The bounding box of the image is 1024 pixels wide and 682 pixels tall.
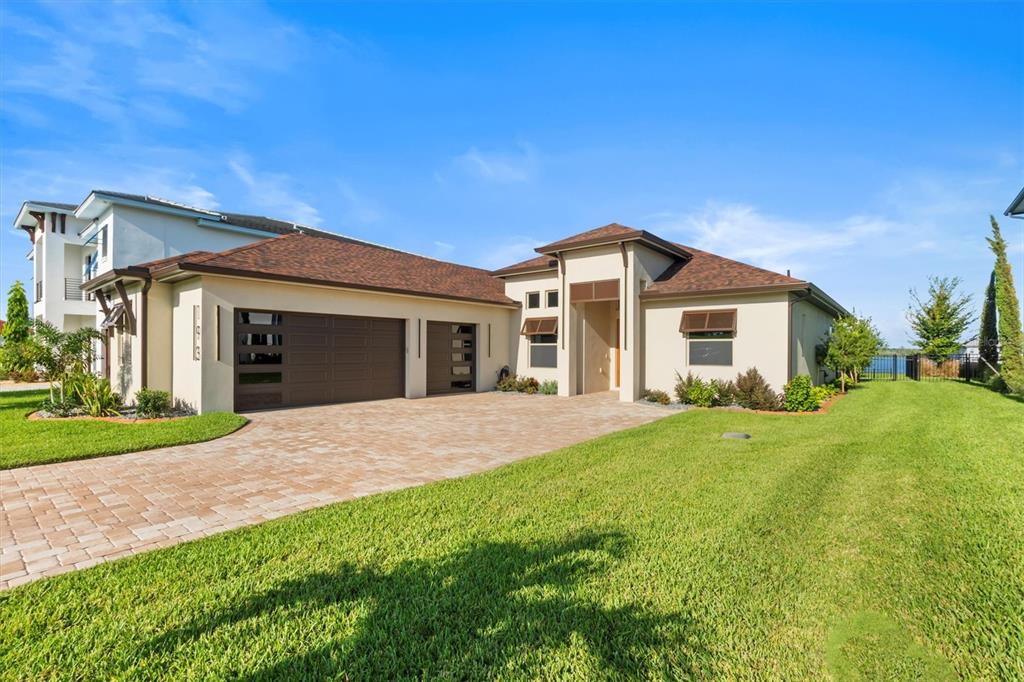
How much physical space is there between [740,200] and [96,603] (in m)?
17.0

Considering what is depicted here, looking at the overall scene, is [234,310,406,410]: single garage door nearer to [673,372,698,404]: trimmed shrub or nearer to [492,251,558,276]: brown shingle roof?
[492,251,558,276]: brown shingle roof

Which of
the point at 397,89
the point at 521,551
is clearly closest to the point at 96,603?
the point at 521,551

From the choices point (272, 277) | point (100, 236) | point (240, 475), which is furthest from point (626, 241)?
point (100, 236)

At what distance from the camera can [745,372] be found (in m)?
13.8

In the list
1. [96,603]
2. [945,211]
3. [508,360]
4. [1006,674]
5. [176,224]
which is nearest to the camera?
[1006,674]

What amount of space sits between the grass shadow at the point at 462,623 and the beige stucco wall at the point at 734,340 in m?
12.2

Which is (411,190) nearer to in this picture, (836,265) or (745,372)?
(745,372)

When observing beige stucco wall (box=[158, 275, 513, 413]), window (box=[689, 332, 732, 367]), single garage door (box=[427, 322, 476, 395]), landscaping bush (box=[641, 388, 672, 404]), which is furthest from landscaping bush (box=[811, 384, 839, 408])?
beige stucco wall (box=[158, 275, 513, 413])

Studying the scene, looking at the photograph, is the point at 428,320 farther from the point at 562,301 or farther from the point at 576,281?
the point at 576,281

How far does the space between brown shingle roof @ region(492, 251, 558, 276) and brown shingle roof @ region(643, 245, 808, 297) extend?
4369mm

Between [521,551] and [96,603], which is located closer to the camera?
[96,603]

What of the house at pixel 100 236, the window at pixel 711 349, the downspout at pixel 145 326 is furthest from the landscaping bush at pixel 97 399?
the window at pixel 711 349

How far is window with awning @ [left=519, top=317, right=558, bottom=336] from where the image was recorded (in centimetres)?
1769

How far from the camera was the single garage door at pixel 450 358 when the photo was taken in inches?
655
